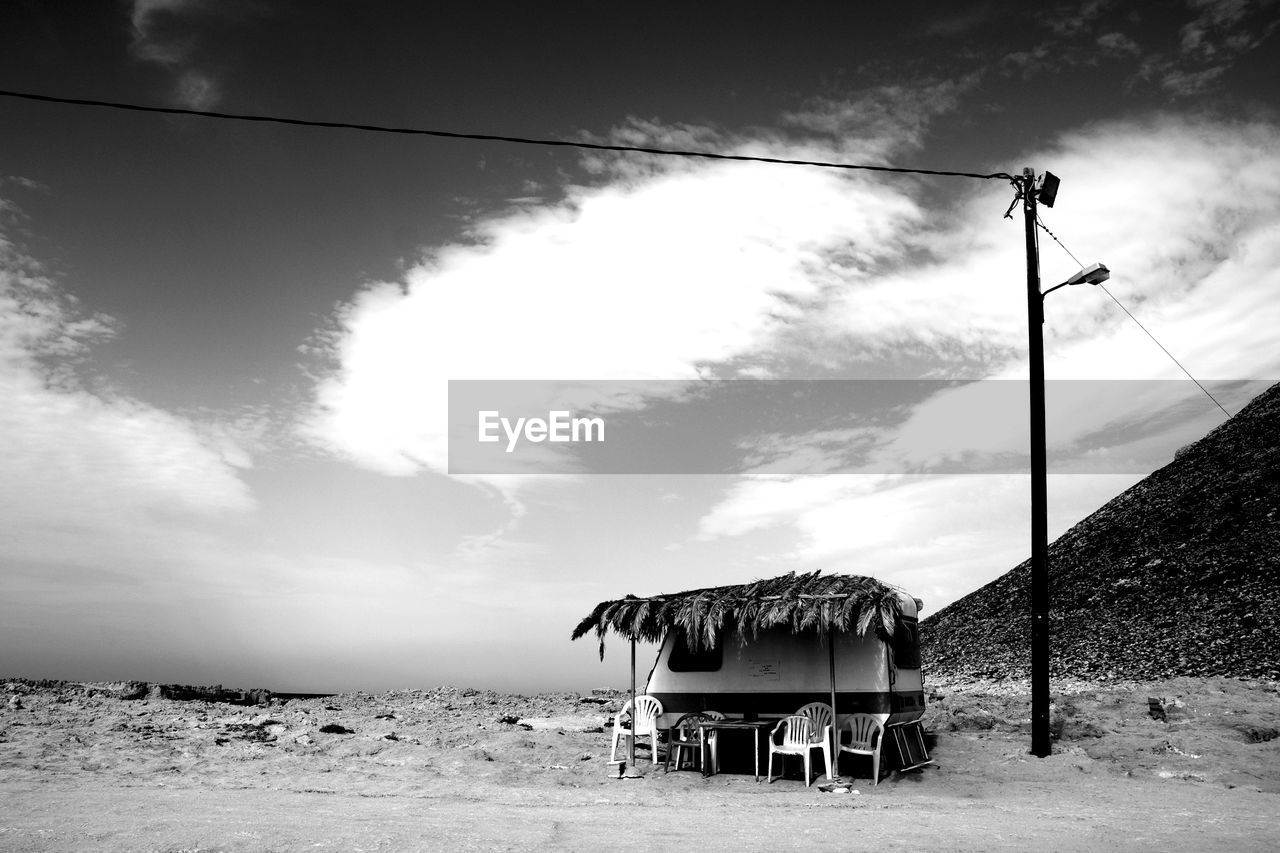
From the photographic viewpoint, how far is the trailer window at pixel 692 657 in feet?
46.3

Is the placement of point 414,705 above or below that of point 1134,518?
below

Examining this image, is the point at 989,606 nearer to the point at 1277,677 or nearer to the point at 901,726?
the point at 1277,677

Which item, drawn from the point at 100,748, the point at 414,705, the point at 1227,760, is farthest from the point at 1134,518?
the point at 100,748

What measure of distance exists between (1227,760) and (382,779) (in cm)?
1219

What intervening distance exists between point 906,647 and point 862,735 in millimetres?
1825

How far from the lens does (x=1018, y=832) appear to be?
8102 mm

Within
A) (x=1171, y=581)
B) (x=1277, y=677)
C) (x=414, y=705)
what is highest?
(x=1171, y=581)

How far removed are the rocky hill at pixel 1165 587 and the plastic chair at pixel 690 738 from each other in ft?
47.0

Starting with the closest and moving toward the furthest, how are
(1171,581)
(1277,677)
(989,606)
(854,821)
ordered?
(854,821) < (1277,677) < (1171,581) < (989,606)

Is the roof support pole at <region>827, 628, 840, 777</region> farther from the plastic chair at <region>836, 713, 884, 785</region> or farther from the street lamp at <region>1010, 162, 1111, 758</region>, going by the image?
the street lamp at <region>1010, 162, 1111, 758</region>

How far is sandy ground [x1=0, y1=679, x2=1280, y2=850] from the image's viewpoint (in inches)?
302

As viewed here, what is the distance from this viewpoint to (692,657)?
14391mm

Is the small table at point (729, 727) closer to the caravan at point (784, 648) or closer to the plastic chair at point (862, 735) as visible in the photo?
the caravan at point (784, 648)

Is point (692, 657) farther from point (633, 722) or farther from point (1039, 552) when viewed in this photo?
point (1039, 552)
